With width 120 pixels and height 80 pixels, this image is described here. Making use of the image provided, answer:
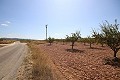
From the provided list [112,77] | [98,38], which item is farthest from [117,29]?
[112,77]

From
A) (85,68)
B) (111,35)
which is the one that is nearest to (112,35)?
(111,35)

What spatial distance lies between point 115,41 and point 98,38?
323 centimetres

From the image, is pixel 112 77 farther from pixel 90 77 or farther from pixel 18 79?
pixel 18 79

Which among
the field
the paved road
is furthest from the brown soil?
the paved road

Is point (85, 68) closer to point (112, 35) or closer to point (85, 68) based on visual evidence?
point (85, 68)

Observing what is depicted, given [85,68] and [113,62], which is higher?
[113,62]

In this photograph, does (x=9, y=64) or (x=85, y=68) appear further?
(x=9, y=64)

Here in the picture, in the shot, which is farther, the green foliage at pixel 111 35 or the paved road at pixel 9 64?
the green foliage at pixel 111 35

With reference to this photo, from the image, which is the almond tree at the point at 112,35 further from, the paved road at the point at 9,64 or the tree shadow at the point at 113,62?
the paved road at the point at 9,64

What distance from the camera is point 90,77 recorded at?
11.5 metres

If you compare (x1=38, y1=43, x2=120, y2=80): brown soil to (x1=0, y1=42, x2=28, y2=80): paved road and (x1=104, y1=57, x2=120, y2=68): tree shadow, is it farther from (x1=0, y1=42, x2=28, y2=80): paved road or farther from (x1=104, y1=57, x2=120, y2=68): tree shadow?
(x1=0, y1=42, x2=28, y2=80): paved road

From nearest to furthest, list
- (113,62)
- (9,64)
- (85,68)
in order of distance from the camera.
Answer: (85,68) → (9,64) → (113,62)

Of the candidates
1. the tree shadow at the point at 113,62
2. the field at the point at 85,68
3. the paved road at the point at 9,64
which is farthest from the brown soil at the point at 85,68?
the paved road at the point at 9,64

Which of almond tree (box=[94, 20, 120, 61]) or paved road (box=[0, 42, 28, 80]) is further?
almond tree (box=[94, 20, 120, 61])
